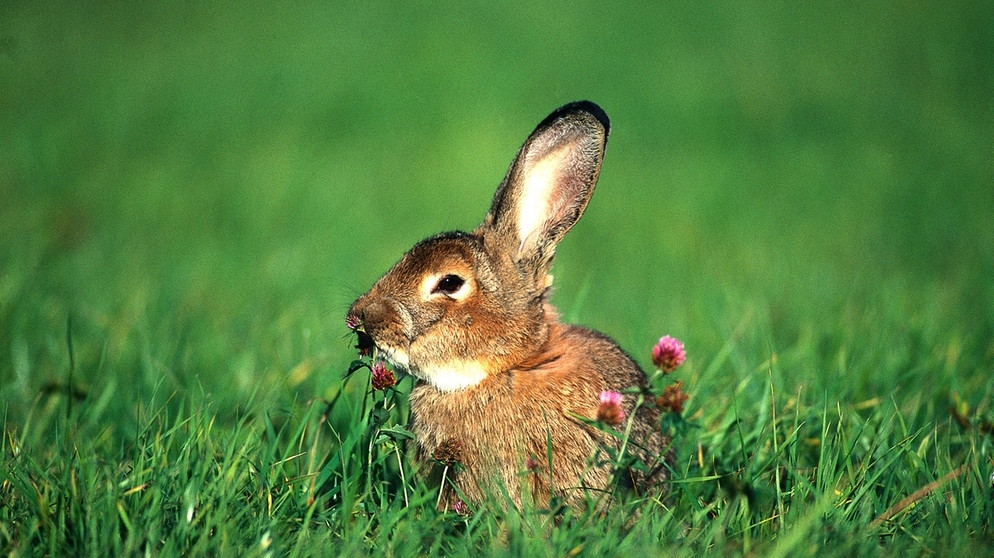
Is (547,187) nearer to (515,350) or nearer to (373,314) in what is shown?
(515,350)

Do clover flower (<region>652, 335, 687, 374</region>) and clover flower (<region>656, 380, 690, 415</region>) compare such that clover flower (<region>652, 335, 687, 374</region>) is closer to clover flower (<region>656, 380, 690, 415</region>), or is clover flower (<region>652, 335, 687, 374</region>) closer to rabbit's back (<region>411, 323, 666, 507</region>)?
clover flower (<region>656, 380, 690, 415</region>)

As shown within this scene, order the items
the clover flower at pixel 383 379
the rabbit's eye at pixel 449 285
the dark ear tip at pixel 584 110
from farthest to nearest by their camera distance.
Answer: the dark ear tip at pixel 584 110
the rabbit's eye at pixel 449 285
the clover flower at pixel 383 379

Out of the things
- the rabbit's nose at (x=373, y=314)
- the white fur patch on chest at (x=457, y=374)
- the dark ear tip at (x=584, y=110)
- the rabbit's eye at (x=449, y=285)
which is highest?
the dark ear tip at (x=584, y=110)

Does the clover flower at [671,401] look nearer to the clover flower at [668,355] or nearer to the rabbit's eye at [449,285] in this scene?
the clover flower at [668,355]

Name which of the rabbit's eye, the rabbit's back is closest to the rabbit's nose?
the rabbit's eye

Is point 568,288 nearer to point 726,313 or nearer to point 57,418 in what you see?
point 726,313

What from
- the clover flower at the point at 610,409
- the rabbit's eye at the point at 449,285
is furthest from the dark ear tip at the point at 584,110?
the clover flower at the point at 610,409

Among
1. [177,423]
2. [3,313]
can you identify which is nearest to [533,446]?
[177,423]
